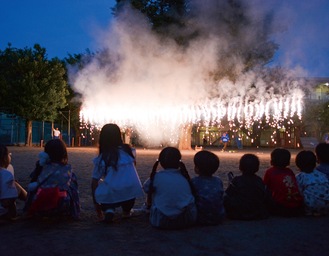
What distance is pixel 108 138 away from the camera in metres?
5.02

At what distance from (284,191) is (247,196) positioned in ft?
1.91

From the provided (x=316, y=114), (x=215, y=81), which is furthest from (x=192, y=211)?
(x=316, y=114)

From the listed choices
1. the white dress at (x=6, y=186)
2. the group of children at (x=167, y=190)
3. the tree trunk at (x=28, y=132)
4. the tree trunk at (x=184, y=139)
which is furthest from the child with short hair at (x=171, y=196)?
the tree trunk at (x=28, y=132)

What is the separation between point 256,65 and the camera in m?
25.9

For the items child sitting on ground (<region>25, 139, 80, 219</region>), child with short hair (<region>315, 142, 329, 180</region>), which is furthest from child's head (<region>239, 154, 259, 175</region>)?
child sitting on ground (<region>25, 139, 80, 219</region>)

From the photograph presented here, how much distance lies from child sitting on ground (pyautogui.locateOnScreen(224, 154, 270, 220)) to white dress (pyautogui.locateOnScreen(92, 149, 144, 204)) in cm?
128

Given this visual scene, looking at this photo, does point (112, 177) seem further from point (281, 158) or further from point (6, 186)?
point (281, 158)

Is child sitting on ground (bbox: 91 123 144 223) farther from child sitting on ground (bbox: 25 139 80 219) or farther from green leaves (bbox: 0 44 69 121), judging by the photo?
green leaves (bbox: 0 44 69 121)

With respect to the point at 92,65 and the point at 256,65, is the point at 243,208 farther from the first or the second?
the point at 256,65

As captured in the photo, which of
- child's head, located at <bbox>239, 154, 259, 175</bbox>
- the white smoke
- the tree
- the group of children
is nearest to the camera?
the group of children

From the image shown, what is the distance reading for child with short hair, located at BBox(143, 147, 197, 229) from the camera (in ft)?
15.0

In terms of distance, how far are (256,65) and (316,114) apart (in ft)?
35.8

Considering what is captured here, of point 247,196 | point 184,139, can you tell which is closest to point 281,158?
point 247,196

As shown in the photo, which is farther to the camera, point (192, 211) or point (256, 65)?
point (256, 65)
